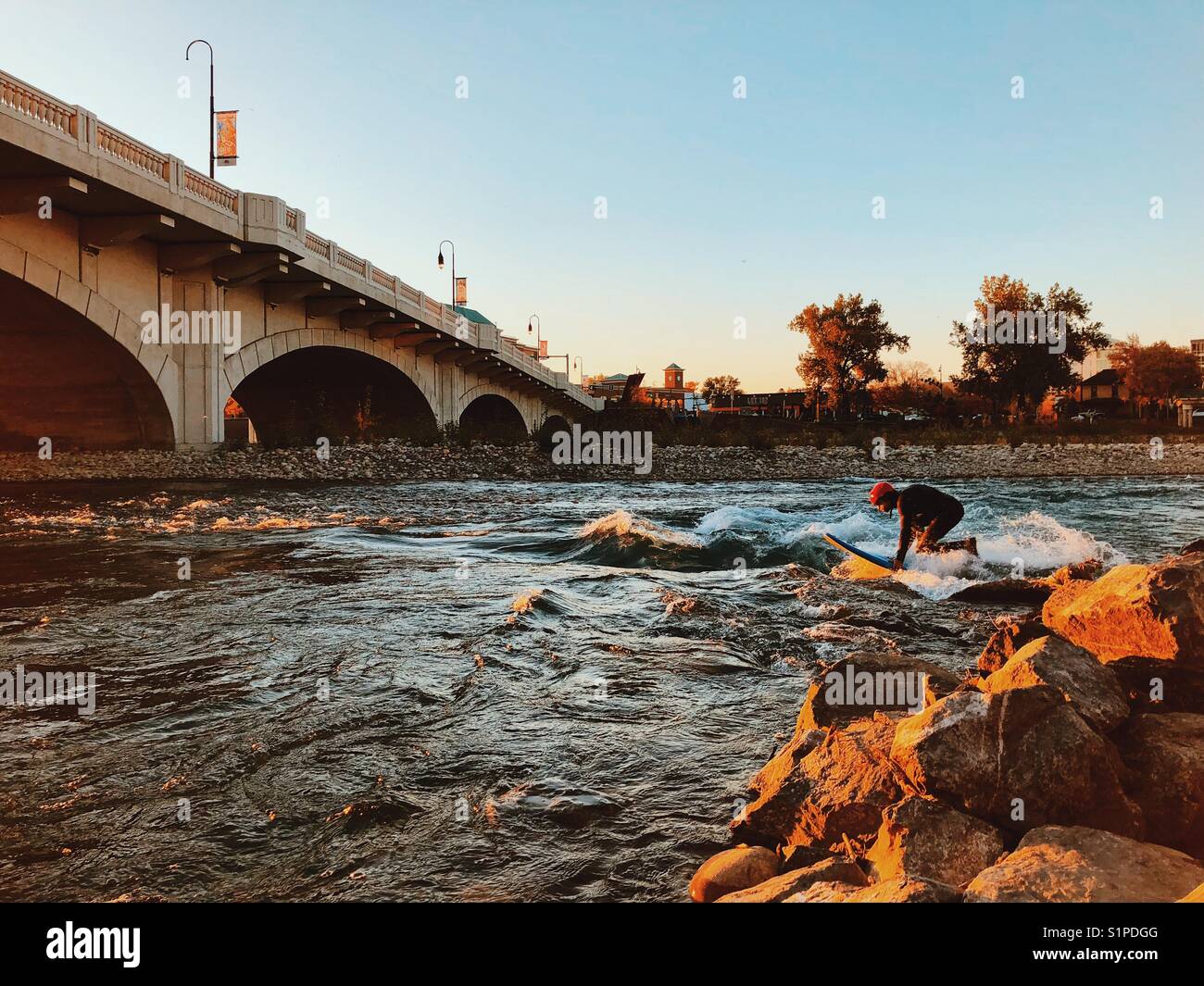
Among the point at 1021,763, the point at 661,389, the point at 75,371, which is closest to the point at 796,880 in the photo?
the point at 1021,763

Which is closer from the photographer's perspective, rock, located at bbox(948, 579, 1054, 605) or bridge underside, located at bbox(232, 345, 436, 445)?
rock, located at bbox(948, 579, 1054, 605)

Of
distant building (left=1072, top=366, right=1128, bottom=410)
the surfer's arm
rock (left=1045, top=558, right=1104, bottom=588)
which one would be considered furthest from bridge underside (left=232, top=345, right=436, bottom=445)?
distant building (left=1072, top=366, right=1128, bottom=410)

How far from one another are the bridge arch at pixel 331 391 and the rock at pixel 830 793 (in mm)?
32556

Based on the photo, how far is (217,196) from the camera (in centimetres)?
2717

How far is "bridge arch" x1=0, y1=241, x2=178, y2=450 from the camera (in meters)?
23.8

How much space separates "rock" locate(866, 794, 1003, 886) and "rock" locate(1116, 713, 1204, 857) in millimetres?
716

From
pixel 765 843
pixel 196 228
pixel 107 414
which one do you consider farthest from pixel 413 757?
pixel 107 414

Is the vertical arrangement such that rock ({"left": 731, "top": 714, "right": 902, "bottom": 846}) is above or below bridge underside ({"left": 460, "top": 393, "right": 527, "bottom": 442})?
below

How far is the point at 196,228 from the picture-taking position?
2625cm

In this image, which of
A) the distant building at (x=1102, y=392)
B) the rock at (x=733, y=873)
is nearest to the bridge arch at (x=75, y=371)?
the rock at (x=733, y=873)

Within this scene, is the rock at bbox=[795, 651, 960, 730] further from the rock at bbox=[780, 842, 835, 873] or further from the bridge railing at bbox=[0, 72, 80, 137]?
the bridge railing at bbox=[0, 72, 80, 137]

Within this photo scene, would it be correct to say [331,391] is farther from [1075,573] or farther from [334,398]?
[1075,573]

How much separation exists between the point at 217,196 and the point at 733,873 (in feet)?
93.4
